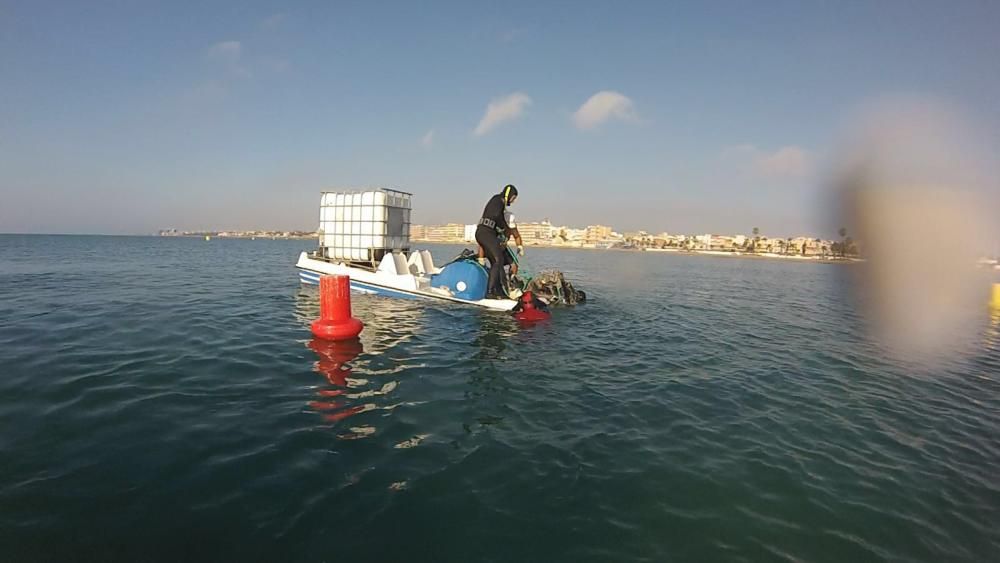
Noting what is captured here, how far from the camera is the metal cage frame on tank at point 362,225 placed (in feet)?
63.6

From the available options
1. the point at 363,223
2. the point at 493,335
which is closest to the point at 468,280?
the point at 493,335

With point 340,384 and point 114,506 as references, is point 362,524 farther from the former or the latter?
point 340,384

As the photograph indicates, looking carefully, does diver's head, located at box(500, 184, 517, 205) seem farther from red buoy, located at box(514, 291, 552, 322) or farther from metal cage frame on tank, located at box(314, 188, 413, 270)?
metal cage frame on tank, located at box(314, 188, 413, 270)

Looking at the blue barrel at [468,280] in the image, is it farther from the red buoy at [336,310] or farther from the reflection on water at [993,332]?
the reflection on water at [993,332]

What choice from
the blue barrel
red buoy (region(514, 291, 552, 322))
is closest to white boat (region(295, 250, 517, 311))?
the blue barrel

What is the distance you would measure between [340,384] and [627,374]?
546 centimetres

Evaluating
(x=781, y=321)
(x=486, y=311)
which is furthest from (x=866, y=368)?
(x=486, y=311)

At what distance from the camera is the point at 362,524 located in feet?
12.5

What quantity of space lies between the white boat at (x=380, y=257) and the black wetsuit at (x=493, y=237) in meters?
0.52

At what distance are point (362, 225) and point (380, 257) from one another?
1640mm

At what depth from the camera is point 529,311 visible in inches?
565

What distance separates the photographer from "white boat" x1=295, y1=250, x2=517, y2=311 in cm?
1639

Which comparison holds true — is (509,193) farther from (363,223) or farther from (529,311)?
(363,223)

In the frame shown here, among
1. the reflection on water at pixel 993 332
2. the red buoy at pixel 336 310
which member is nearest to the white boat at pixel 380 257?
the red buoy at pixel 336 310
